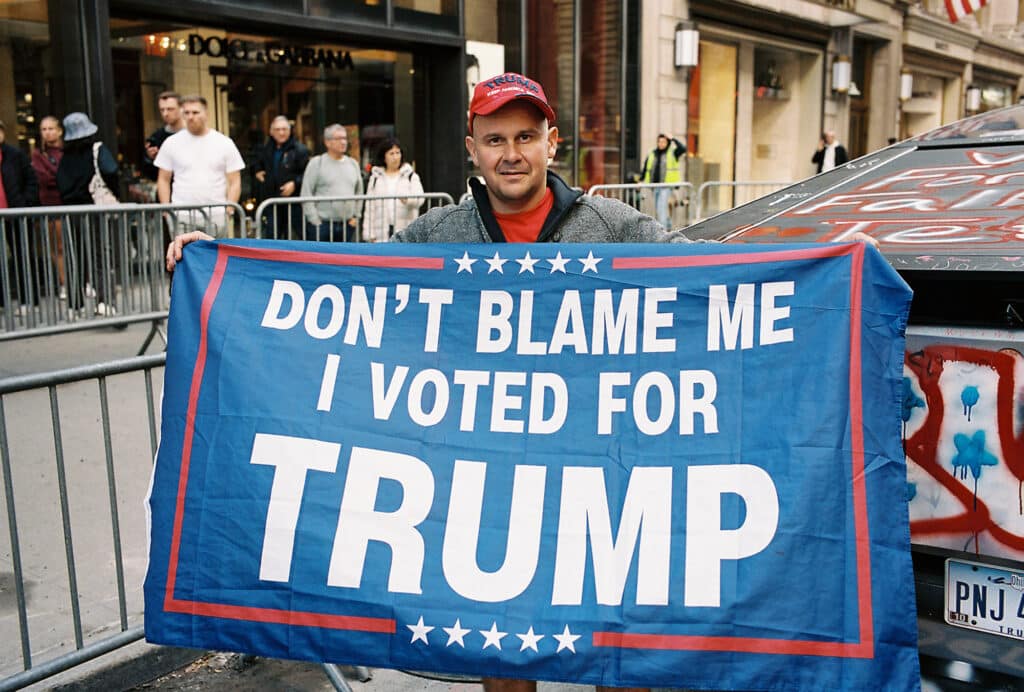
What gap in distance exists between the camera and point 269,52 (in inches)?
503

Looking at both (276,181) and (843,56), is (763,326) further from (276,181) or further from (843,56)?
(843,56)

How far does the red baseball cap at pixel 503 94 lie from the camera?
9.18 ft

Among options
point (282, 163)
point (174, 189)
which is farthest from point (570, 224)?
point (282, 163)

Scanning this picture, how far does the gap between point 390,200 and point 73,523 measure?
6.38 meters

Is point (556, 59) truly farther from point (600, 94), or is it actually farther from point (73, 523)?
point (73, 523)

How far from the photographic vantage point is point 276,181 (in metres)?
11.3

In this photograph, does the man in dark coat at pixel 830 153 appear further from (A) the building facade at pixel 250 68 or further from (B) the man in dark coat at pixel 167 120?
(B) the man in dark coat at pixel 167 120

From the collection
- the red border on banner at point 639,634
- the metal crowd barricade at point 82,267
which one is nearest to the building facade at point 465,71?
the metal crowd barricade at point 82,267

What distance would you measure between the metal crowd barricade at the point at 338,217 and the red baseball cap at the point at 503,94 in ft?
22.4

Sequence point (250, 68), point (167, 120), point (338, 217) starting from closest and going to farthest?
point (338, 217)
point (167, 120)
point (250, 68)

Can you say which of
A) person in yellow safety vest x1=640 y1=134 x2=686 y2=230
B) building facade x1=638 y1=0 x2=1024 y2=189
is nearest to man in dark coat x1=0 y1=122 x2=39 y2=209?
person in yellow safety vest x1=640 y1=134 x2=686 y2=230

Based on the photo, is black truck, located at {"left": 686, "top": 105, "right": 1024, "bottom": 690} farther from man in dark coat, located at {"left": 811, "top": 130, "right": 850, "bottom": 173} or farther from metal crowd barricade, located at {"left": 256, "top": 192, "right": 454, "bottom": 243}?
man in dark coat, located at {"left": 811, "top": 130, "right": 850, "bottom": 173}

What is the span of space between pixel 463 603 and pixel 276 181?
9.47 metres

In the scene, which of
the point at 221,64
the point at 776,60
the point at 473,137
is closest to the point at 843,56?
the point at 776,60
